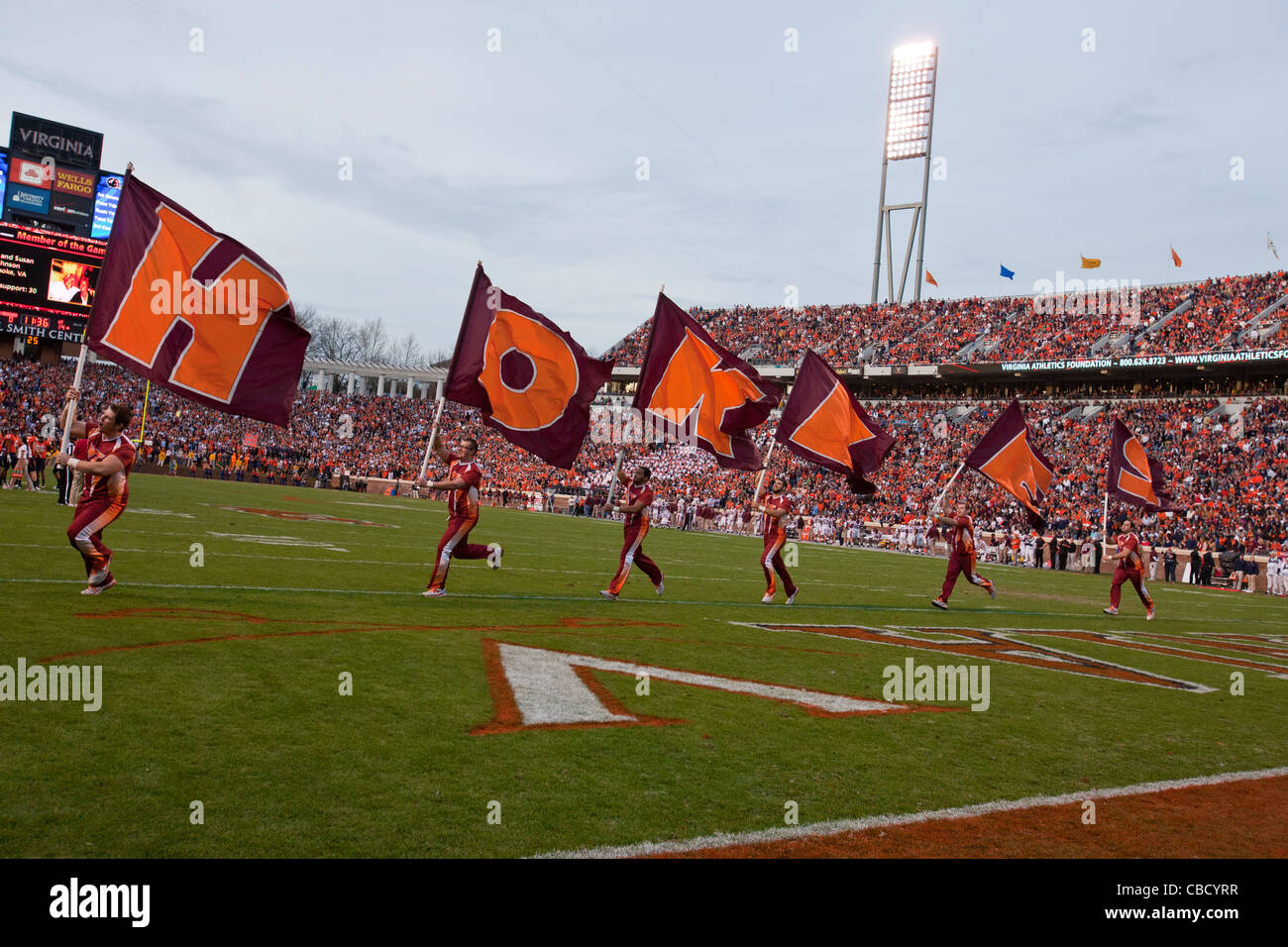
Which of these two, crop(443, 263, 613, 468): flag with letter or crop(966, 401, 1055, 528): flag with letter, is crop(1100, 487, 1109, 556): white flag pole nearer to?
crop(966, 401, 1055, 528): flag with letter

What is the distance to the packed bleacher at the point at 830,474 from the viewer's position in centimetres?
4353

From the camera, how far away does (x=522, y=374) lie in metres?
12.9

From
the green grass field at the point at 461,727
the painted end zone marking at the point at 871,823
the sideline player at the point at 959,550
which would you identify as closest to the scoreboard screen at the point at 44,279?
the green grass field at the point at 461,727

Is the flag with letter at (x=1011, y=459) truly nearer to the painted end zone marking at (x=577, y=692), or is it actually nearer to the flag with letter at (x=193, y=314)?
the painted end zone marking at (x=577, y=692)

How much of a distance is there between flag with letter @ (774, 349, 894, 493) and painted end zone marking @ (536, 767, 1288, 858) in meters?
10.1

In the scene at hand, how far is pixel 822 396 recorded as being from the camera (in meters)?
16.6

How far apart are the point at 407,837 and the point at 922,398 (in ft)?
206

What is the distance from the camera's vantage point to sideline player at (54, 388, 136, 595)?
31.5 feet

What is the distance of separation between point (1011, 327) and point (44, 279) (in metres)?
55.9

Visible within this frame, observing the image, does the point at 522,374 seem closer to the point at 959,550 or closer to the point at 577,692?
the point at 577,692
